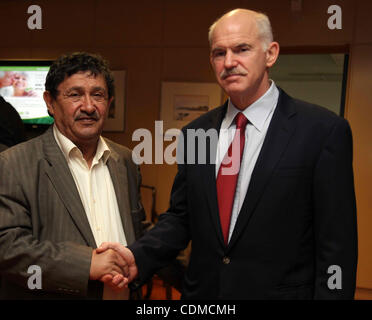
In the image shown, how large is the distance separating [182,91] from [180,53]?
425 mm

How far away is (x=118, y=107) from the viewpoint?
446 cm

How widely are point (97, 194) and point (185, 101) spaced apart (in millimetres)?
2742

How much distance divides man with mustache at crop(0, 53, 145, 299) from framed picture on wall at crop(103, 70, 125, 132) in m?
2.65

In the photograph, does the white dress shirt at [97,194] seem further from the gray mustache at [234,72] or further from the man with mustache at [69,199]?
the gray mustache at [234,72]

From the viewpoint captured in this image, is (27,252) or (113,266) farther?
(113,266)

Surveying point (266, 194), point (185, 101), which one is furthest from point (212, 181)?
point (185, 101)

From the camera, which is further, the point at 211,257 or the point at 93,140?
the point at 93,140

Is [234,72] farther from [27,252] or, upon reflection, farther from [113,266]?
[27,252]
